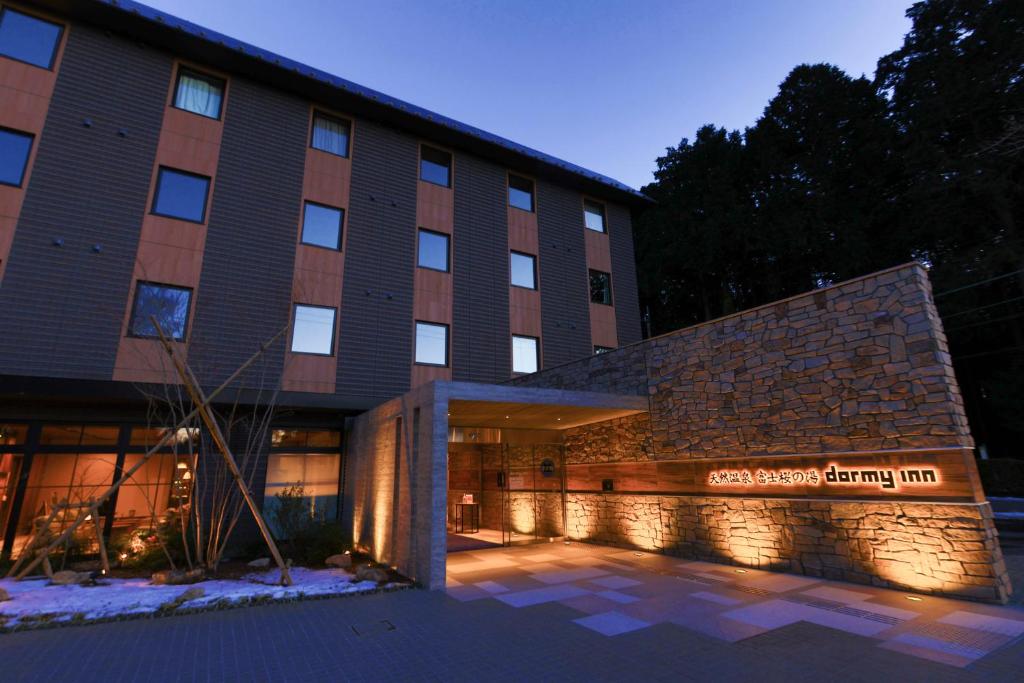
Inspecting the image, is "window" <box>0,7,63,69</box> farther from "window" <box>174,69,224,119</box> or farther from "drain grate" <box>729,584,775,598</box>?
"drain grate" <box>729,584,775,598</box>

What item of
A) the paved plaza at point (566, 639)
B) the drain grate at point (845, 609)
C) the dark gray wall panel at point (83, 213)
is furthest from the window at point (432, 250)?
the drain grate at point (845, 609)

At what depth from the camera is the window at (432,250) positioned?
14172mm

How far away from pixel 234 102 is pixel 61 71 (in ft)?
11.2

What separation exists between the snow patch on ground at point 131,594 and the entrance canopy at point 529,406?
11.5 ft

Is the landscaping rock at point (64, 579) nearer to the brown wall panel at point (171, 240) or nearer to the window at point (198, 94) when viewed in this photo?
the brown wall panel at point (171, 240)

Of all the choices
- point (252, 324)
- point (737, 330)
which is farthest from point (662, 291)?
point (252, 324)

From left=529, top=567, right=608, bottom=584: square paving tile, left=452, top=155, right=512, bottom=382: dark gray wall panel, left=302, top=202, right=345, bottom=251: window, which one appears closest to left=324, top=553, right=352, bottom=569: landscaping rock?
left=529, top=567, right=608, bottom=584: square paving tile

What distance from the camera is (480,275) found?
14852 millimetres

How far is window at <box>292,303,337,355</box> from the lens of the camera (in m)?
11.9

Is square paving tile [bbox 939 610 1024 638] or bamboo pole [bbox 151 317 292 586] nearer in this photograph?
square paving tile [bbox 939 610 1024 638]

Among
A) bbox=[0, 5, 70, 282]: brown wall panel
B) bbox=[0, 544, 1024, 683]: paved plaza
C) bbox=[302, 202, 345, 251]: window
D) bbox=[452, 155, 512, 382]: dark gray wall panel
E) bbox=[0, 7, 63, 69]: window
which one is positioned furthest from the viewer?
bbox=[452, 155, 512, 382]: dark gray wall panel

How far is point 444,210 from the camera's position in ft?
48.8

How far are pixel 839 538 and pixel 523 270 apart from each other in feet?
36.4

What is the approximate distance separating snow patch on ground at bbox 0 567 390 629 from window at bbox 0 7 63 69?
10995 mm
